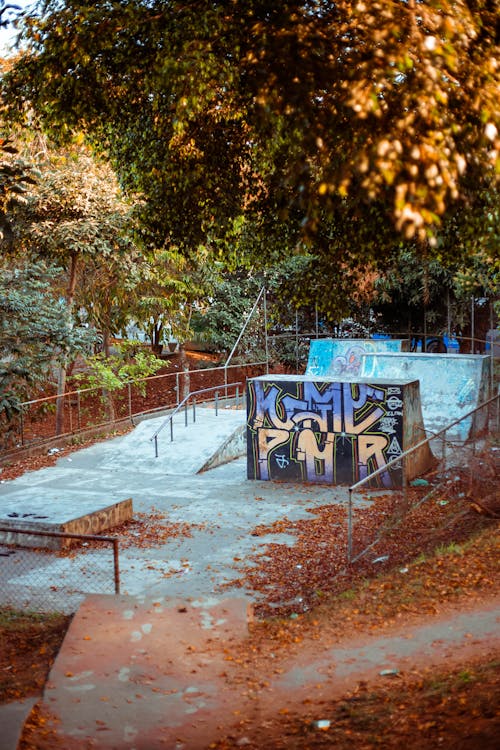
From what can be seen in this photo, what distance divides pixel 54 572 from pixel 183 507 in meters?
4.47

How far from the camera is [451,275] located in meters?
30.6

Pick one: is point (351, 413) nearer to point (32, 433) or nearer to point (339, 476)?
point (339, 476)

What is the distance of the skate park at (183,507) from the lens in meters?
7.71

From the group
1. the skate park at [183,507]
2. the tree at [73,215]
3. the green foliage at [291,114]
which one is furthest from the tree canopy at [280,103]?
the tree at [73,215]

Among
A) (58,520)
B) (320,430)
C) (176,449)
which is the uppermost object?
(320,430)

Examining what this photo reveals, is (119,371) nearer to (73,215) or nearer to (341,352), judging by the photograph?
(73,215)

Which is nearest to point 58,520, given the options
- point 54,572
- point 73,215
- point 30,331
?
point 54,572

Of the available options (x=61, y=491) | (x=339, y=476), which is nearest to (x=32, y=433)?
(x=61, y=491)

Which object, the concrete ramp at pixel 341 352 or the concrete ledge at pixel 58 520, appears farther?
the concrete ramp at pixel 341 352

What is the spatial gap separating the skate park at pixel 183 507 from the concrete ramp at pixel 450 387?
6cm

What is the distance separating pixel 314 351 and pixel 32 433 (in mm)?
11890

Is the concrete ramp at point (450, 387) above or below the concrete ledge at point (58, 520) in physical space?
above

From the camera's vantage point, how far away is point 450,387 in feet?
72.2

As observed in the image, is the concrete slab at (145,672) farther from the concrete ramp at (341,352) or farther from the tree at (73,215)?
the concrete ramp at (341,352)
